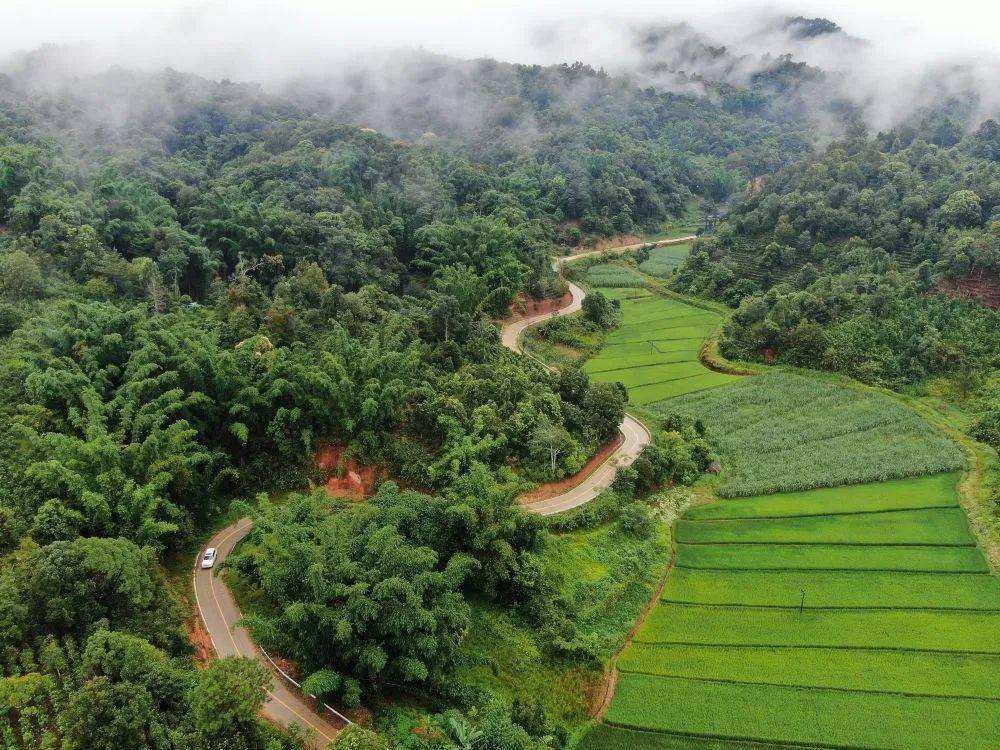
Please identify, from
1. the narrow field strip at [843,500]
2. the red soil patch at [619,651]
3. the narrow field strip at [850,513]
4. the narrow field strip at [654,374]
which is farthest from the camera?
the narrow field strip at [654,374]

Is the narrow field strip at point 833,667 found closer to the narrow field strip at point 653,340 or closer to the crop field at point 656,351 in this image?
the crop field at point 656,351

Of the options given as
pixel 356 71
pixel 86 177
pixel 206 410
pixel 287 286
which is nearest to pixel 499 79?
pixel 356 71

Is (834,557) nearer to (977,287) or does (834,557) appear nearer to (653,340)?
(653,340)

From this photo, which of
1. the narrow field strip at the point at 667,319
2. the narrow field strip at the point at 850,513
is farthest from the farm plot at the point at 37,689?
the narrow field strip at the point at 667,319

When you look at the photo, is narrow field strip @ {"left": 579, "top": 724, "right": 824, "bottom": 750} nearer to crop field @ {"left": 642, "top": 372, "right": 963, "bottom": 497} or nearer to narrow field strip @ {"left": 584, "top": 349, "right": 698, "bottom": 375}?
crop field @ {"left": 642, "top": 372, "right": 963, "bottom": 497}

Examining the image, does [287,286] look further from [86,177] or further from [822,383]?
[822,383]

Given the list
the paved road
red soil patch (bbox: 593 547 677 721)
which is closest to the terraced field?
red soil patch (bbox: 593 547 677 721)
